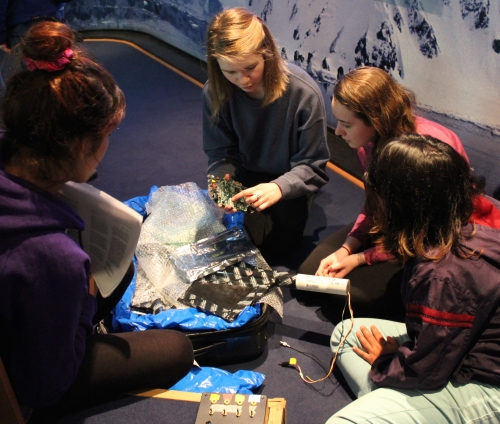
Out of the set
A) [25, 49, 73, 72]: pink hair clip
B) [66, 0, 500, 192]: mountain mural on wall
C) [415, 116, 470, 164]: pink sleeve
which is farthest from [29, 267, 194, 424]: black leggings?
[66, 0, 500, 192]: mountain mural on wall

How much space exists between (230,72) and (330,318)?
90 cm

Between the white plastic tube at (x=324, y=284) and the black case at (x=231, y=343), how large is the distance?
14 cm

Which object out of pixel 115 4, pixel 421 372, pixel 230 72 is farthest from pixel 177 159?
pixel 115 4

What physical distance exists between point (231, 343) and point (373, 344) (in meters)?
0.43

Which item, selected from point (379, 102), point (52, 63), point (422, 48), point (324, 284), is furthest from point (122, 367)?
point (422, 48)

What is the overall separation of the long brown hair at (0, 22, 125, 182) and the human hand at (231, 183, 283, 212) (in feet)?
2.45

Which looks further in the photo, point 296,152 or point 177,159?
point 177,159

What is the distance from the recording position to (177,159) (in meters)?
2.85

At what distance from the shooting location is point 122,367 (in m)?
1.29

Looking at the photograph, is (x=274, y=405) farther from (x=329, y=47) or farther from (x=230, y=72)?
(x=329, y=47)

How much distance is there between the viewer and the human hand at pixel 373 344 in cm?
139

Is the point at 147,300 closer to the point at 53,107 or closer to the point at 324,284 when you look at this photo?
the point at 324,284

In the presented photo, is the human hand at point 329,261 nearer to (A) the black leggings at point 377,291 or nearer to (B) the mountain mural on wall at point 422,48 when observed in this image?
(A) the black leggings at point 377,291

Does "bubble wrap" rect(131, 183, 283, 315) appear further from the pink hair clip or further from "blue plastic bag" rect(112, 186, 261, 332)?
the pink hair clip
